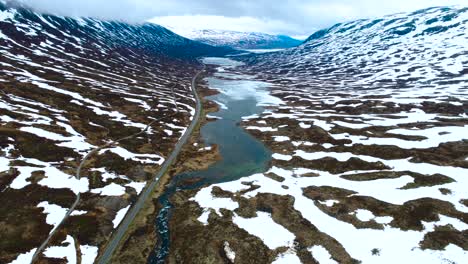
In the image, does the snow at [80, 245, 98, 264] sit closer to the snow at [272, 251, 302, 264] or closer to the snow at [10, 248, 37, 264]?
the snow at [10, 248, 37, 264]

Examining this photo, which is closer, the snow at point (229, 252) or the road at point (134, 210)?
the snow at point (229, 252)

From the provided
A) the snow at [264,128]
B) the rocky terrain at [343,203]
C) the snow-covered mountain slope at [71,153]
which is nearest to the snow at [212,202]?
the rocky terrain at [343,203]

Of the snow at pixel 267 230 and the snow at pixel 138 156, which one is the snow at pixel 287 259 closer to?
the snow at pixel 267 230

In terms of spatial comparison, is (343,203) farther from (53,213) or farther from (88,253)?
(53,213)

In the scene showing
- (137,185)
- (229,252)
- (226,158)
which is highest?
(229,252)

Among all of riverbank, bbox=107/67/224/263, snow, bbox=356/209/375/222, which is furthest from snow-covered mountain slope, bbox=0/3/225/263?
snow, bbox=356/209/375/222

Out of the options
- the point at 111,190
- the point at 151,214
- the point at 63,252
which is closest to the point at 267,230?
the point at 151,214

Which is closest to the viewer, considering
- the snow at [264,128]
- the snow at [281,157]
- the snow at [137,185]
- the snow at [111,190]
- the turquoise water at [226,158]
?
the turquoise water at [226,158]

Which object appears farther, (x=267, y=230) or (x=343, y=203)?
(x=343, y=203)
